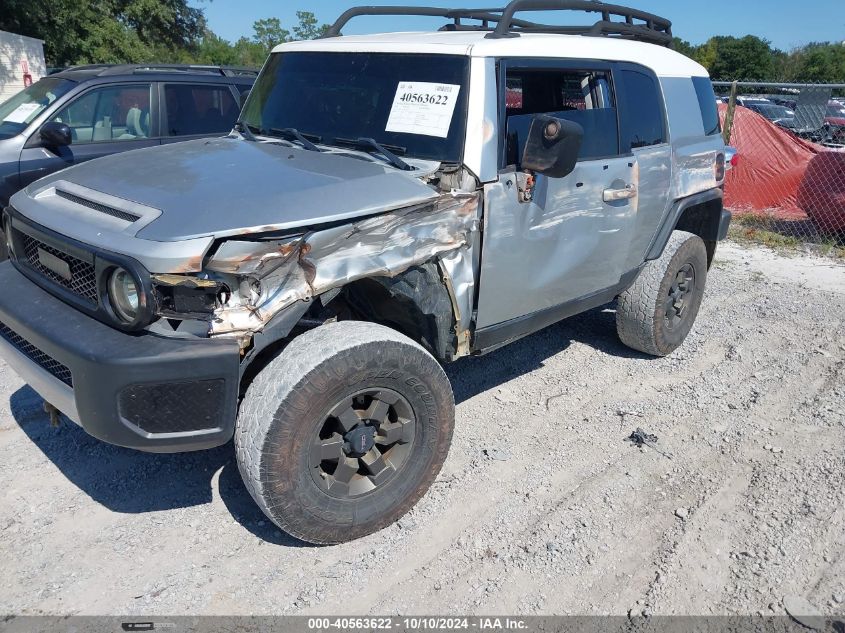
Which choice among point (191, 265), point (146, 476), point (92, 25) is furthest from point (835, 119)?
point (92, 25)

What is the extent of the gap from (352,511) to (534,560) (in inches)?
31.7

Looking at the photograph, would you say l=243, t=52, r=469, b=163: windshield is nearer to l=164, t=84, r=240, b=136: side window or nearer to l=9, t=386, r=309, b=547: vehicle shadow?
l=9, t=386, r=309, b=547: vehicle shadow

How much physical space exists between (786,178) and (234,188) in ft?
31.9

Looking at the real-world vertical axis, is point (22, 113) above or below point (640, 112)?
below

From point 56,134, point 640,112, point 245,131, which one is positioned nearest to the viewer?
point 245,131

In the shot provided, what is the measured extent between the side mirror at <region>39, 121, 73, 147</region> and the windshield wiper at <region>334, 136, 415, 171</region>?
11.1 feet

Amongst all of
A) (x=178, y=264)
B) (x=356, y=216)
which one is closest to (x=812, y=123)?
(x=356, y=216)

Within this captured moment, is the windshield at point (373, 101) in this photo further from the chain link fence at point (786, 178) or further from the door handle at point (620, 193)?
the chain link fence at point (786, 178)

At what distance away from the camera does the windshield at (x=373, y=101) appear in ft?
10.9

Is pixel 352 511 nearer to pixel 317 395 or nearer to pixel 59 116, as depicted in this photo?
pixel 317 395

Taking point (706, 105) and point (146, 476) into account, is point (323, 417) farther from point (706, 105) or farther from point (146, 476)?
point (706, 105)

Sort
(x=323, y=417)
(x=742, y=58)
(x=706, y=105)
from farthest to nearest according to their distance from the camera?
(x=742, y=58) → (x=706, y=105) → (x=323, y=417)

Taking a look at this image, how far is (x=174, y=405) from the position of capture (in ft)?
8.29

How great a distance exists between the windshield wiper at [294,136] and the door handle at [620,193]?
1631 millimetres
